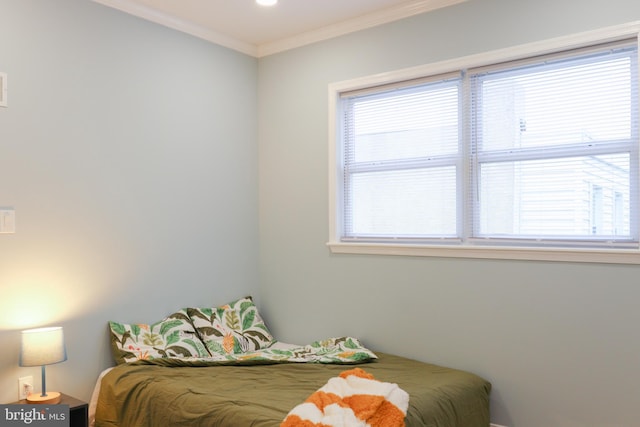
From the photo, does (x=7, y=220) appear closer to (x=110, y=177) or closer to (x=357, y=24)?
(x=110, y=177)

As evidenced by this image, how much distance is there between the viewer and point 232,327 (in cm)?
386

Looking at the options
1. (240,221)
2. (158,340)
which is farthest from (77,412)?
(240,221)

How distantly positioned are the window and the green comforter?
772mm

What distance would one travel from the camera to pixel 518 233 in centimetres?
315

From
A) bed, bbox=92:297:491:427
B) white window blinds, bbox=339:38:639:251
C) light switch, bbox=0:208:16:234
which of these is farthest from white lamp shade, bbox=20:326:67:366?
white window blinds, bbox=339:38:639:251

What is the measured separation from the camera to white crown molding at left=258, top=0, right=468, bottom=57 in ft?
11.3

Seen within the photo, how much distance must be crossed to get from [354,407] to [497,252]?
127 cm

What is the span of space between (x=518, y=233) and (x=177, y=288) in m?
2.18

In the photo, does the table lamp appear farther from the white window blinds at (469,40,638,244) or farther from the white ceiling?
the white window blinds at (469,40,638,244)

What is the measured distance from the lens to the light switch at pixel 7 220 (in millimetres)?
2867

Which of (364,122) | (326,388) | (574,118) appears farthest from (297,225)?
(574,118)

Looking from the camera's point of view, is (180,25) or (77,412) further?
(180,25)

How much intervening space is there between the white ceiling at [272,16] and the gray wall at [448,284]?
78 mm

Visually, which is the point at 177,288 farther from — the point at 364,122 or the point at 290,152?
the point at 364,122
